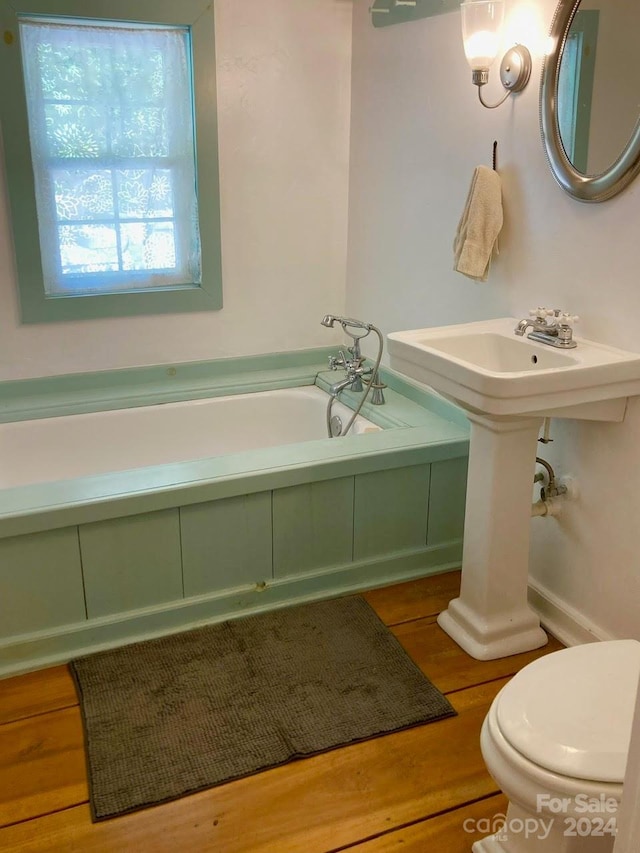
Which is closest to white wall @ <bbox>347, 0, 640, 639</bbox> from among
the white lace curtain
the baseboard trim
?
the baseboard trim

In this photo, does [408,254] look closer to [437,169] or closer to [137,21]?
[437,169]

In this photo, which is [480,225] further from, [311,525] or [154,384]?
[154,384]

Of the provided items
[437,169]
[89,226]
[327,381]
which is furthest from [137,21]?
[327,381]

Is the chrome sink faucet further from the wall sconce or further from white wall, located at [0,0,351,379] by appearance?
white wall, located at [0,0,351,379]

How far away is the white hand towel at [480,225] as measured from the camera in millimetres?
2443

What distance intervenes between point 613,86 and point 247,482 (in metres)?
1.44

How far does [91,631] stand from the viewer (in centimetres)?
234

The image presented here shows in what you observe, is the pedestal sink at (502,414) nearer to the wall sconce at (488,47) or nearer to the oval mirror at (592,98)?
the oval mirror at (592,98)

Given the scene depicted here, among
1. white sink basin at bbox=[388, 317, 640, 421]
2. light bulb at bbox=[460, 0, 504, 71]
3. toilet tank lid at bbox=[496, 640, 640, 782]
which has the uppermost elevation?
light bulb at bbox=[460, 0, 504, 71]

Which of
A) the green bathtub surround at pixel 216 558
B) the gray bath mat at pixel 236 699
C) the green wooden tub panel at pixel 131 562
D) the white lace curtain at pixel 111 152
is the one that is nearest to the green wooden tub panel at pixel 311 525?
the green bathtub surround at pixel 216 558

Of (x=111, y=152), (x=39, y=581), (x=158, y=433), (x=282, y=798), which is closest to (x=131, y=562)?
(x=39, y=581)

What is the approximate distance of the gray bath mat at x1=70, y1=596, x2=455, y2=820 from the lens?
1940mm

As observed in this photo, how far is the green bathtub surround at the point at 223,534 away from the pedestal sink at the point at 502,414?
1.11ft

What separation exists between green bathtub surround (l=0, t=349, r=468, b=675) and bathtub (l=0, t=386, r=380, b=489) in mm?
148
